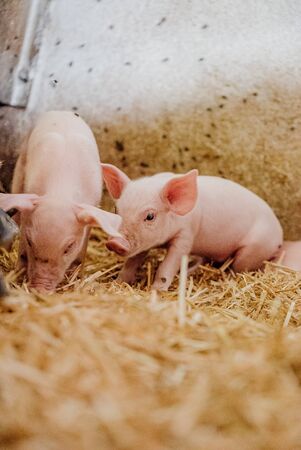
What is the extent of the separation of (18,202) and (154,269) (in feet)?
3.52

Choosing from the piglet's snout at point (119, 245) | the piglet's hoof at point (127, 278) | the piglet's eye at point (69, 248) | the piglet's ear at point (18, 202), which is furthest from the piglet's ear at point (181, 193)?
the piglet's ear at point (18, 202)

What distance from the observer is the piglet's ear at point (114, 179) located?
275 cm

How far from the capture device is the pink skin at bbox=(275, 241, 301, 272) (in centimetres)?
306

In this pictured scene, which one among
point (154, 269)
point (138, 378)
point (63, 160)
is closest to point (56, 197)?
point (63, 160)

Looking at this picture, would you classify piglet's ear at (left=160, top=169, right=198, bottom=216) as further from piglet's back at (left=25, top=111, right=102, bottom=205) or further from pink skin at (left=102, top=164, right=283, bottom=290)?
piglet's back at (left=25, top=111, right=102, bottom=205)

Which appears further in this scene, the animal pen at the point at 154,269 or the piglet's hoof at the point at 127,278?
the piglet's hoof at the point at 127,278

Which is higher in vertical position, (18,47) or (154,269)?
(18,47)

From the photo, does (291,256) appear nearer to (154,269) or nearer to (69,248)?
(154,269)

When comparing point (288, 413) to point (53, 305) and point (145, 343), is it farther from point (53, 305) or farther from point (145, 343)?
point (53, 305)

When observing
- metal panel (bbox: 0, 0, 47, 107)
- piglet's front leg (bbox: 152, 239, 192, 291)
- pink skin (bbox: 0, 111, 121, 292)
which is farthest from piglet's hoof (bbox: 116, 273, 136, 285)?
metal panel (bbox: 0, 0, 47, 107)

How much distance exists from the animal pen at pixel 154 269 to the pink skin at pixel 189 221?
12 cm

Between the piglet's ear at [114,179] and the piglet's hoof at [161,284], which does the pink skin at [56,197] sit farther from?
the piglet's hoof at [161,284]

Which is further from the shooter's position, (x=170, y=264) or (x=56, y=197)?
(x=170, y=264)

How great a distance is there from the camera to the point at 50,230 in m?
2.28
